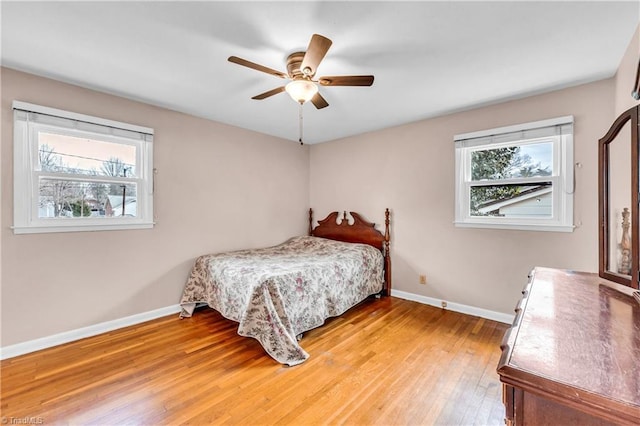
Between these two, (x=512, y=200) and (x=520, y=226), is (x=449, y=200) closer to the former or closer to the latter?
(x=512, y=200)

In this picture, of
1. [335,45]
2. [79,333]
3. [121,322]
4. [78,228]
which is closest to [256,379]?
[121,322]

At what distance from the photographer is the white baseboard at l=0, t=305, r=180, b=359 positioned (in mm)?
2289

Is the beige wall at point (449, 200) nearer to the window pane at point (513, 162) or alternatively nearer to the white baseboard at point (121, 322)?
the white baseboard at point (121, 322)

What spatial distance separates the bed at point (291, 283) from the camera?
2330mm

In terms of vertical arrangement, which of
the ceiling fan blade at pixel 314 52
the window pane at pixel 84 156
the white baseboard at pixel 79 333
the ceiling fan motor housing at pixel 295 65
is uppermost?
the ceiling fan motor housing at pixel 295 65

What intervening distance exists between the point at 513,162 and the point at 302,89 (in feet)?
8.06

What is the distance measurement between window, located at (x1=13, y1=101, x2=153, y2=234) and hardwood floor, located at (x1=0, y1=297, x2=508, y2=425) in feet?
3.77

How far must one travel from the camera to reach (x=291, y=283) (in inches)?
99.0

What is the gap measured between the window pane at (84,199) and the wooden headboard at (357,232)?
263cm

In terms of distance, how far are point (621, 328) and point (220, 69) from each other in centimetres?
280

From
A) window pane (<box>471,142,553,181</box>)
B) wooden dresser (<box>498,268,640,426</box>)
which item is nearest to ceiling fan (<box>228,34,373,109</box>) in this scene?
wooden dresser (<box>498,268,640,426</box>)

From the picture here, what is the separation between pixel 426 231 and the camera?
11.6 ft

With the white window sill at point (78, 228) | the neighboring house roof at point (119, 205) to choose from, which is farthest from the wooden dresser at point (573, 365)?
the neighboring house roof at point (119, 205)

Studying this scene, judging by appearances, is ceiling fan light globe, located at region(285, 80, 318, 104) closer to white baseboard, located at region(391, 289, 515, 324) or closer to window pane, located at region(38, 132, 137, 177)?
window pane, located at region(38, 132, 137, 177)
